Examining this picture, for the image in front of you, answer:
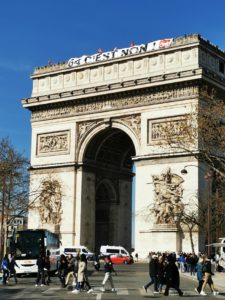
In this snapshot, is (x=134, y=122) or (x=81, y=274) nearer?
(x=81, y=274)

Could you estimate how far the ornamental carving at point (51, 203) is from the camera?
6172cm

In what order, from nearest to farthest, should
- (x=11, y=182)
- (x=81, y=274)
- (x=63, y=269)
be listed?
(x=81, y=274)
(x=63, y=269)
(x=11, y=182)

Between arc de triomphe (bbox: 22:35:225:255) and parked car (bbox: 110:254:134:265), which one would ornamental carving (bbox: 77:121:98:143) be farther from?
parked car (bbox: 110:254:134:265)

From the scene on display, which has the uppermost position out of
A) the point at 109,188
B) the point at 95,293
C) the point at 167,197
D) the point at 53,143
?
the point at 53,143

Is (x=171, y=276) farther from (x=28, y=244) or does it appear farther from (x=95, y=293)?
(x=28, y=244)

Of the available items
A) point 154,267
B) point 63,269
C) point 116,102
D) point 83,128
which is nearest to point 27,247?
point 63,269

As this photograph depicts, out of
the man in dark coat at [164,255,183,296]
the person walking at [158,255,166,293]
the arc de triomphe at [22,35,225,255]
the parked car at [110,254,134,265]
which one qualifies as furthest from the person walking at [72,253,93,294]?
the parked car at [110,254,134,265]

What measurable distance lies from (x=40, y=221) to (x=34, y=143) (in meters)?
7.82

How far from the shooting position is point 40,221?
6328 centimetres

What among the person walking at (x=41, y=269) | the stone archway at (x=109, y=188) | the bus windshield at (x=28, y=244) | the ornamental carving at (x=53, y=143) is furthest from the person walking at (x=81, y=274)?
the ornamental carving at (x=53, y=143)

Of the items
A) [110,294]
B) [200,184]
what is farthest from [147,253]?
[110,294]

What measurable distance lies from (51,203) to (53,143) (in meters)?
5.83

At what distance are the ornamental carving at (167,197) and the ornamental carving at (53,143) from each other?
35.6 feet

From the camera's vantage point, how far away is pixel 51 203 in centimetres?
6272
